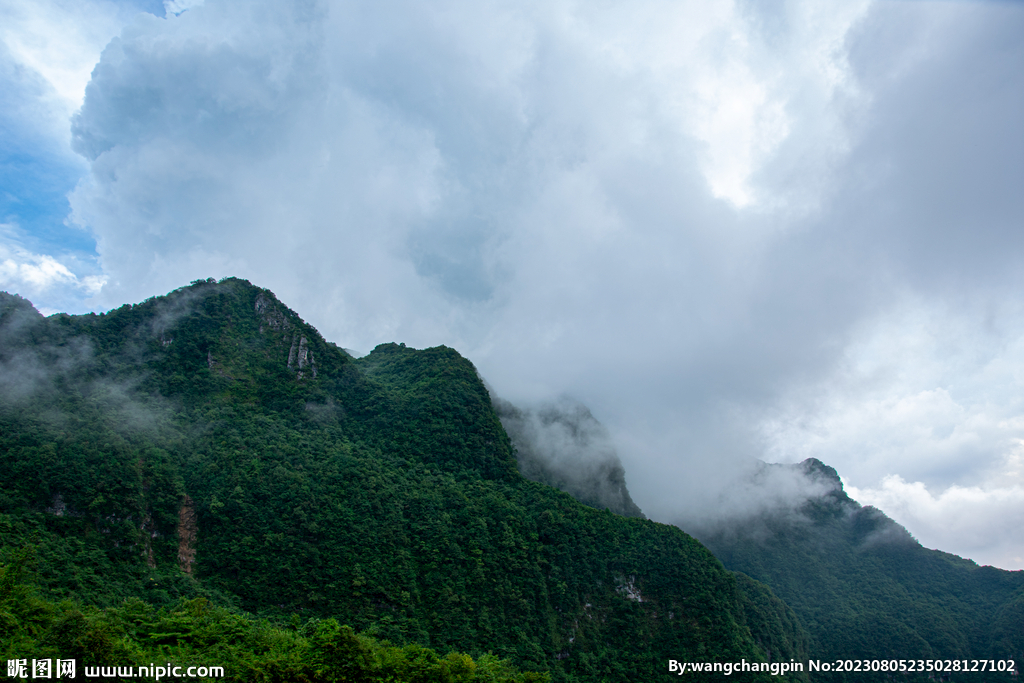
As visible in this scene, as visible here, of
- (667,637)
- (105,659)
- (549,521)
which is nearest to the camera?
(105,659)

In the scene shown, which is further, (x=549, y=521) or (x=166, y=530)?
(x=549, y=521)

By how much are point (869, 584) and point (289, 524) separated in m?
109

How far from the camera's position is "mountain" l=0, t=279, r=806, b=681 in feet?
124

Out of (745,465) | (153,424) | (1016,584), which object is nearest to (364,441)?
(153,424)

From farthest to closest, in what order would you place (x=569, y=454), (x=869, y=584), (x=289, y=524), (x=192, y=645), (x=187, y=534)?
(x=569, y=454) → (x=869, y=584) → (x=289, y=524) → (x=187, y=534) → (x=192, y=645)

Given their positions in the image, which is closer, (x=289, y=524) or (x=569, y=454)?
(x=289, y=524)

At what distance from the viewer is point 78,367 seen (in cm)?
5769

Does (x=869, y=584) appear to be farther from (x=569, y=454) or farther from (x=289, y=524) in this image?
(x=289, y=524)

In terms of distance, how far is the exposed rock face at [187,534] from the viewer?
47.0 metres

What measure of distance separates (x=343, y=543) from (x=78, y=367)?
37.2 meters

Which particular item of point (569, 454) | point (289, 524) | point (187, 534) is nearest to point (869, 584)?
point (569, 454)

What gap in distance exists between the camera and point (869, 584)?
99625 millimetres

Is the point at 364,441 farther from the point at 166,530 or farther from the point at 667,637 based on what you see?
the point at 667,637

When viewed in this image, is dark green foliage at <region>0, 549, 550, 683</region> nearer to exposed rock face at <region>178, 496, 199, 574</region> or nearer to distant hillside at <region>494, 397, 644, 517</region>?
exposed rock face at <region>178, 496, 199, 574</region>
